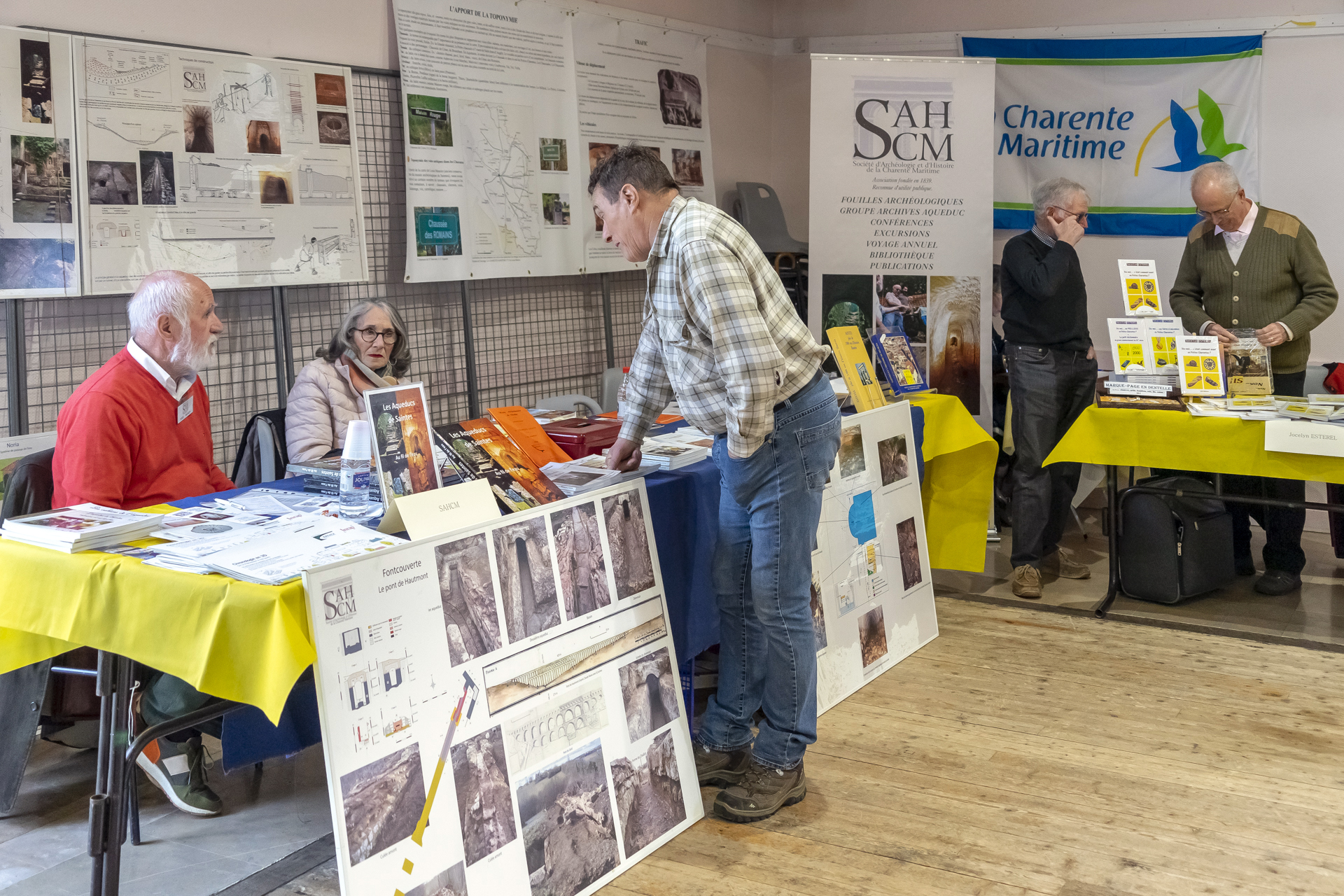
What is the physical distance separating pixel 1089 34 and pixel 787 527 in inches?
173

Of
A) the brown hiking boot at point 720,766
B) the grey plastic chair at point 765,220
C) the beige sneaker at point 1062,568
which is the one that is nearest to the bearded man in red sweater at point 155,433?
the brown hiking boot at point 720,766

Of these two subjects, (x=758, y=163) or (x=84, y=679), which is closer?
(x=84, y=679)

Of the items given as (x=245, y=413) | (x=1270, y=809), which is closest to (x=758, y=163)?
(x=245, y=413)

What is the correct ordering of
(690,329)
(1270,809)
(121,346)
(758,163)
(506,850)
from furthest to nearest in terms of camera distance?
(758,163), (121,346), (1270,809), (690,329), (506,850)

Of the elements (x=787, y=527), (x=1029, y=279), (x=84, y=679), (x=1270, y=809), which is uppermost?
(x=1029, y=279)

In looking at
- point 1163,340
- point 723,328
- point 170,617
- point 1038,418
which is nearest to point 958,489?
point 1038,418

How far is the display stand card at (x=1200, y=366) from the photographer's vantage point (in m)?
3.90

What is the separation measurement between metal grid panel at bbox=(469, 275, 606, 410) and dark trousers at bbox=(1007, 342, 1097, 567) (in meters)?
2.07

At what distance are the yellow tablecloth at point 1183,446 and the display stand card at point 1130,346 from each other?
20 cm

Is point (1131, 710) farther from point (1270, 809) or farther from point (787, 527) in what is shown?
point (787, 527)

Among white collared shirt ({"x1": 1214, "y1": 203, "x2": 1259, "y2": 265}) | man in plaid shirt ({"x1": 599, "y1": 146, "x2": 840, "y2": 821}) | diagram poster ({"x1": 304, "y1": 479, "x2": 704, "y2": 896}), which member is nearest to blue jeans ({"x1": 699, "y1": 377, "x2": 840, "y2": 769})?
man in plaid shirt ({"x1": 599, "y1": 146, "x2": 840, "y2": 821})

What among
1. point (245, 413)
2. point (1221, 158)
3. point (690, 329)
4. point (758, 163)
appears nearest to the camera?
point (690, 329)

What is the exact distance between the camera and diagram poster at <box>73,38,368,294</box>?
3426 mm

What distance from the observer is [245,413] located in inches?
157
